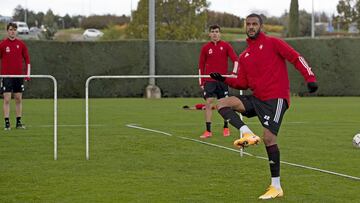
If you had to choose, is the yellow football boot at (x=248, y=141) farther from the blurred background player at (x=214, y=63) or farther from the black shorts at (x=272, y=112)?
the blurred background player at (x=214, y=63)

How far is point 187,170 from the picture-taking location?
1123 cm

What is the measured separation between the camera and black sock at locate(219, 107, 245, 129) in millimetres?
9094

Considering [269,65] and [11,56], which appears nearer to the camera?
[269,65]

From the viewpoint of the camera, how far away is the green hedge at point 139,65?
35156 millimetres

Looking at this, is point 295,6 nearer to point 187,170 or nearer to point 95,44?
point 95,44

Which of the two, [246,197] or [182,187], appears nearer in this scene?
[246,197]

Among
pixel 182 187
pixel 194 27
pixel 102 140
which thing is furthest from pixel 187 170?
pixel 194 27

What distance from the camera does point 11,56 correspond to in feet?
58.0

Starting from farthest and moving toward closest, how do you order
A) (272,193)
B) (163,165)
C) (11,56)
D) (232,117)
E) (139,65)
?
(139,65) → (11,56) → (163,165) → (232,117) → (272,193)

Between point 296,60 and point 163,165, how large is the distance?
3.40 m

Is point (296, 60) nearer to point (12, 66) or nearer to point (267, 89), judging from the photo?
point (267, 89)

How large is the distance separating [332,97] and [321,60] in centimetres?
196

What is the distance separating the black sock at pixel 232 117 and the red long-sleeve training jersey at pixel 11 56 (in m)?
9.33

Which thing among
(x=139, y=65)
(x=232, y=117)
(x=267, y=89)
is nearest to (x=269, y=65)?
(x=267, y=89)
